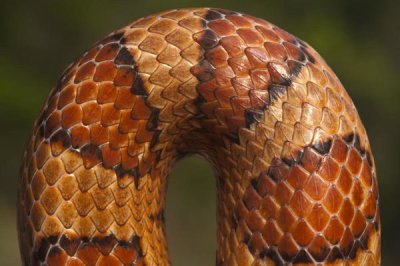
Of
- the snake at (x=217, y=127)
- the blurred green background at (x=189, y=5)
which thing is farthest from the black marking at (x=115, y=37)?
the blurred green background at (x=189, y=5)

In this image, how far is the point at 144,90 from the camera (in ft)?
5.56

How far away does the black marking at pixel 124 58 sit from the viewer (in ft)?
5.59

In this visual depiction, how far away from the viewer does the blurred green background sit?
6848 mm

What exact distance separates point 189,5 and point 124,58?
16.8 feet

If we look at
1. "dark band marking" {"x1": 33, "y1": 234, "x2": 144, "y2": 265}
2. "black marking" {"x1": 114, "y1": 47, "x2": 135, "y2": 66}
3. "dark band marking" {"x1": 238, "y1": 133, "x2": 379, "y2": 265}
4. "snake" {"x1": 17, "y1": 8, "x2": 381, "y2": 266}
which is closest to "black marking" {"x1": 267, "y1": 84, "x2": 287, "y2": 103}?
"snake" {"x1": 17, "y1": 8, "x2": 381, "y2": 266}

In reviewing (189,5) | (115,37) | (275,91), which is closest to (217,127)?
(275,91)

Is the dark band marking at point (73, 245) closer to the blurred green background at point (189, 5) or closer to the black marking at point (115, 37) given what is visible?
the black marking at point (115, 37)

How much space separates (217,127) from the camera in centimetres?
176

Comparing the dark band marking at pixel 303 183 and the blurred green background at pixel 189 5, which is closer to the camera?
the dark band marking at pixel 303 183

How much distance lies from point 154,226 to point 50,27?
576cm

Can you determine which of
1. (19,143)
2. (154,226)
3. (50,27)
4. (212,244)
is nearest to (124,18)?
(50,27)

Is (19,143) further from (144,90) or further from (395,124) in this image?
(144,90)

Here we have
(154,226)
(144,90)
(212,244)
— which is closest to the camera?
(144,90)

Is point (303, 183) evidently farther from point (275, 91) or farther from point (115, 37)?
point (115, 37)
